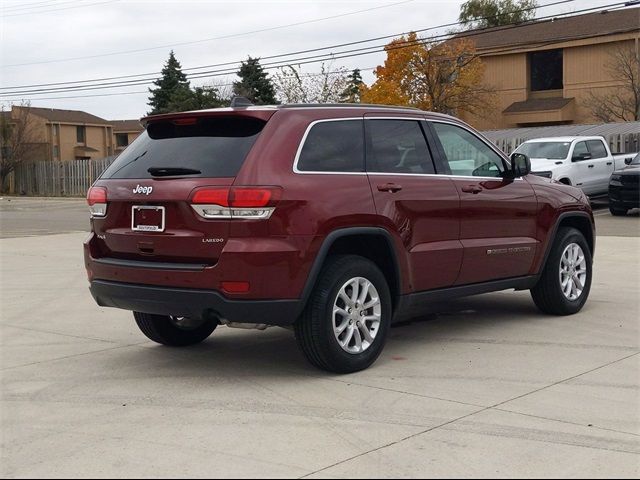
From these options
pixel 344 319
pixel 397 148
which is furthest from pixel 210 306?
pixel 397 148

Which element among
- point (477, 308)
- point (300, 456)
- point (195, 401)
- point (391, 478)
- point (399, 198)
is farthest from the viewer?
point (477, 308)

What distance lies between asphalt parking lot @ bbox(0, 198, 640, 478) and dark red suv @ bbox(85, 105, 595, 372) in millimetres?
459

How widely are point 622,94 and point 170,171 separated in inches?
1594

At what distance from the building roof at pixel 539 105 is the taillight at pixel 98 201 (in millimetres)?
40569

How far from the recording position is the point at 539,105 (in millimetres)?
45344

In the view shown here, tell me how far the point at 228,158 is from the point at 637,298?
18.0ft

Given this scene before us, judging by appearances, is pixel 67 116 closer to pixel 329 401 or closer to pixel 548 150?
pixel 548 150

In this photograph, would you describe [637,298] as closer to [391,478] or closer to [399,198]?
[399,198]

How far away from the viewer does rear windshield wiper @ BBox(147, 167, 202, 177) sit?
574 centimetres

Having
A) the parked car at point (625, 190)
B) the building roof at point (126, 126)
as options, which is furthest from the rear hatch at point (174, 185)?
the building roof at point (126, 126)

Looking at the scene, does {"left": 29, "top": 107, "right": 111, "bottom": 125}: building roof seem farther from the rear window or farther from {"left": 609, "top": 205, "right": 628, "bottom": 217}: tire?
the rear window

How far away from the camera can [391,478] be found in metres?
4.03

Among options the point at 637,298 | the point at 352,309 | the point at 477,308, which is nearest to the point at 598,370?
the point at 352,309

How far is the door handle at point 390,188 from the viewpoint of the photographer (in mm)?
6188
